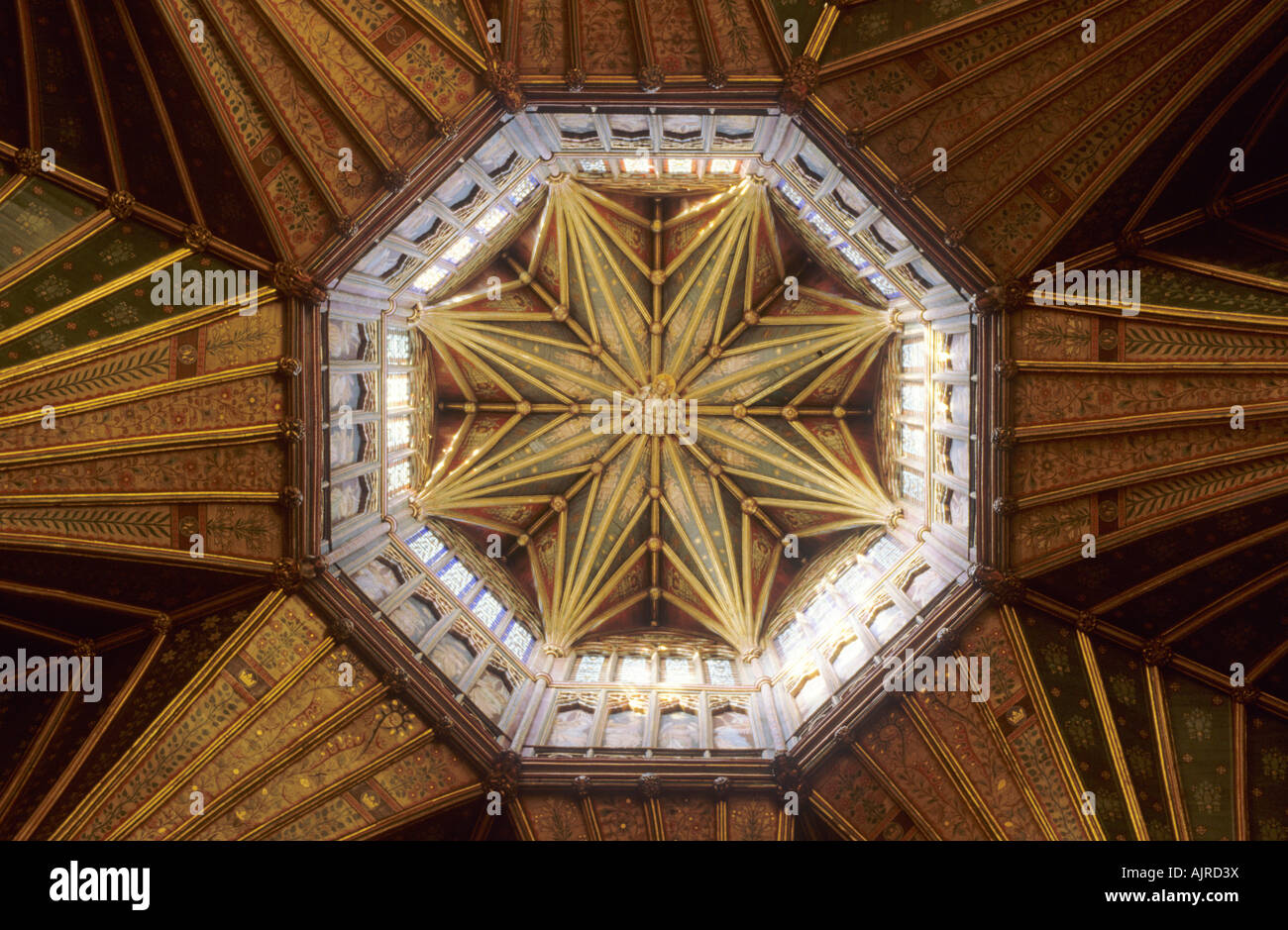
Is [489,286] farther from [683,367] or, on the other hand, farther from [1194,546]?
[1194,546]

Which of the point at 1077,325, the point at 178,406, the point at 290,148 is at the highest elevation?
the point at 290,148

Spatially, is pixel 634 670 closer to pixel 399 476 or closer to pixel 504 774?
pixel 504 774

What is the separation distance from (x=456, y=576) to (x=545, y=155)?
1032 centimetres

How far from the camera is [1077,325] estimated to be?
14.0 metres

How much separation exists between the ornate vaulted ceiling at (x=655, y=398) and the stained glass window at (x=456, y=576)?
5.08 ft

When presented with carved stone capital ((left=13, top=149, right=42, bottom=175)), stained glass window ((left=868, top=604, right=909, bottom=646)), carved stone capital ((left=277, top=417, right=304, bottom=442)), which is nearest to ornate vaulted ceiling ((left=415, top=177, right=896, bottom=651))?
stained glass window ((left=868, top=604, right=909, bottom=646))

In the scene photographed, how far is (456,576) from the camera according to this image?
2078 cm

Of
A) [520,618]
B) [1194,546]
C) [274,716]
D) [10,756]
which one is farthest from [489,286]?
[1194,546]

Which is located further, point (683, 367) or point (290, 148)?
point (683, 367)

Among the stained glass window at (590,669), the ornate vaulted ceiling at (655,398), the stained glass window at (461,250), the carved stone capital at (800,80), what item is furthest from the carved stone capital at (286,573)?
the carved stone capital at (800,80)

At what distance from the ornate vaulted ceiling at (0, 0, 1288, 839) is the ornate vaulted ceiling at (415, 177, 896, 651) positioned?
746cm

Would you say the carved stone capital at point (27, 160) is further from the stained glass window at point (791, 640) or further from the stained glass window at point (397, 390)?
the stained glass window at point (791, 640)

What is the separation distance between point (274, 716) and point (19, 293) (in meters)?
7.87

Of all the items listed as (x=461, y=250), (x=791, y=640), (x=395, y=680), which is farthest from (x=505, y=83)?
(x=791, y=640)
